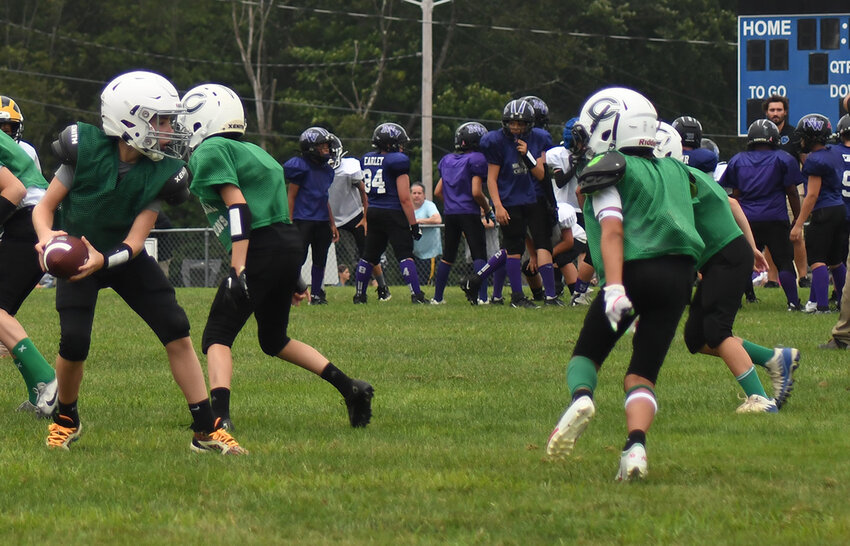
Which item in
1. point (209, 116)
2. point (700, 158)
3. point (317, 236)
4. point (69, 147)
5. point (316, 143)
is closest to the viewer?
point (69, 147)

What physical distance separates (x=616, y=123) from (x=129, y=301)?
2.47 metres

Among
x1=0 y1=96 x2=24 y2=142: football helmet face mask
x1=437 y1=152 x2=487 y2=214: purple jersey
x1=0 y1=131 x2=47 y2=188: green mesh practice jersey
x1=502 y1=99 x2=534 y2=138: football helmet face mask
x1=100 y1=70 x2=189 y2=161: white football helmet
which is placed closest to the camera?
x1=100 y1=70 x2=189 y2=161: white football helmet

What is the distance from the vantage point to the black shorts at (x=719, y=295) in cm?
764

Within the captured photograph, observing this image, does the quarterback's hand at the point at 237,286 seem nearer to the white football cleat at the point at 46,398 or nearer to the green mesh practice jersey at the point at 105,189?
the green mesh practice jersey at the point at 105,189

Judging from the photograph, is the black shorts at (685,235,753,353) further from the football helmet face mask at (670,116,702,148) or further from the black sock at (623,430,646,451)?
the football helmet face mask at (670,116,702,148)

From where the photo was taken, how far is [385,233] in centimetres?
1686

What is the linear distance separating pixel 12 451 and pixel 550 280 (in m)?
9.38

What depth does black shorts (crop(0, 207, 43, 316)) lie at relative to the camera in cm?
840

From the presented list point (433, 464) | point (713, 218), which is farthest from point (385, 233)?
point (433, 464)

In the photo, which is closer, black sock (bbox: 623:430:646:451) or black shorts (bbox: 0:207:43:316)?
black sock (bbox: 623:430:646:451)

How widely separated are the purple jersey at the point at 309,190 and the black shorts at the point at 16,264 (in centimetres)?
784

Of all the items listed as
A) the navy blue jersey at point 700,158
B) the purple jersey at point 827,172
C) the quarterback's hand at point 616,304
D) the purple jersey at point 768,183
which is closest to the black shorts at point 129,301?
the quarterback's hand at point 616,304

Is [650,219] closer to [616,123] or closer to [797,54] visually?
[616,123]

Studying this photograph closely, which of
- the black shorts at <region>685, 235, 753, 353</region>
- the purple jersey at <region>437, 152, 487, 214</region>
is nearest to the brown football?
the black shorts at <region>685, 235, 753, 353</region>
